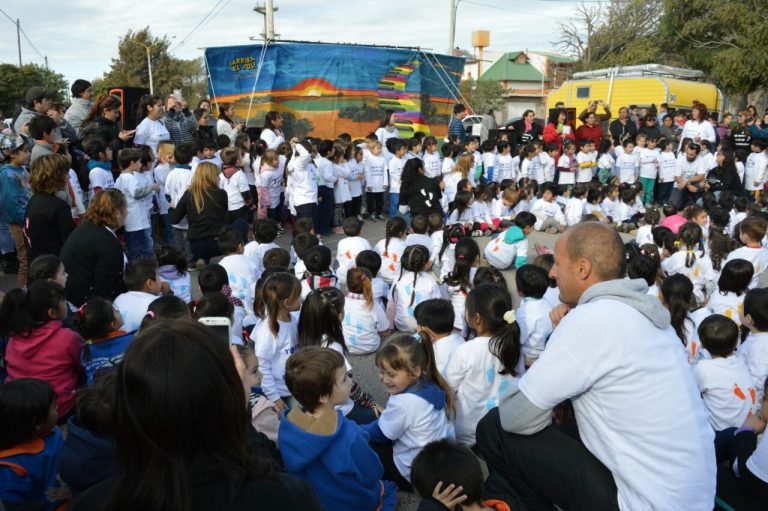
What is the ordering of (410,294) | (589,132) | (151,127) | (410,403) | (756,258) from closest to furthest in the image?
(410,403) → (410,294) → (756,258) → (151,127) → (589,132)

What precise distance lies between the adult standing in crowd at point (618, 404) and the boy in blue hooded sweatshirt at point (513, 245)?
5.22 m

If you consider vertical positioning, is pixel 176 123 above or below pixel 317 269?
above

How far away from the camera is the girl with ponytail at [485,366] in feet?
11.5

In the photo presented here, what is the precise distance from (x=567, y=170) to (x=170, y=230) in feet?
26.8

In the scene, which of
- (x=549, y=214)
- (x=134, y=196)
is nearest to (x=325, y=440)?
(x=134, y=196)

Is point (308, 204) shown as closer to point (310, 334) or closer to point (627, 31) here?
point (310, 334)

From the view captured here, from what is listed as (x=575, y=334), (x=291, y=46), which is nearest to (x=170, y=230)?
(x=291, y=46)

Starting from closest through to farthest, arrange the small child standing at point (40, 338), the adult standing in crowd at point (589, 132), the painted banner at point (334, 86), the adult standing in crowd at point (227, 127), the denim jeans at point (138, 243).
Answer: the small child standing at point (40, 338), the denim jeans at point (138, 243), the adult standing in crowd at point (227, 127), the painted banner at point (334, 86), the adult standing in crowd at point (589, 132)

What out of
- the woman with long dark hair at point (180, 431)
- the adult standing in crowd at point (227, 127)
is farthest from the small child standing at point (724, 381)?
the adult standing in crowd at point (227, 127)

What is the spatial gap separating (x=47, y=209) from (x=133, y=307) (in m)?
1.71

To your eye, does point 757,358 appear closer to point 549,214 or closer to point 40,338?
point 40,338

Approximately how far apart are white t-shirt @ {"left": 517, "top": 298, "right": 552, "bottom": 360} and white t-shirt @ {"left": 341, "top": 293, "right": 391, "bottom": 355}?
124 centimetres

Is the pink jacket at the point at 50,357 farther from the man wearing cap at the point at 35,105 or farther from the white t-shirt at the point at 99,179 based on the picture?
the man wearing cap at the point at 35,105

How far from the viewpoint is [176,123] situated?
920 cm
